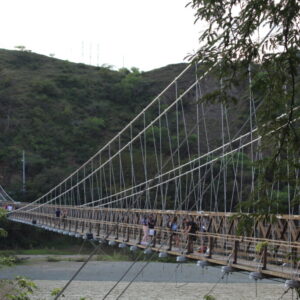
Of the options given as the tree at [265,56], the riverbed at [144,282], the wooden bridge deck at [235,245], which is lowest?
the riverbed at [144,282]

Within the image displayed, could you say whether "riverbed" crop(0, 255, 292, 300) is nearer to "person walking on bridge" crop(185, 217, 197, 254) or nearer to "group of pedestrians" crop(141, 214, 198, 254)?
"group of pedestrians" crop(141, 214, 198, 254)

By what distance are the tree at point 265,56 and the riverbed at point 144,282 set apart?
41.6 ft

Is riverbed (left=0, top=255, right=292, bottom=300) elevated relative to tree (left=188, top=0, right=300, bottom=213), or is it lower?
lower

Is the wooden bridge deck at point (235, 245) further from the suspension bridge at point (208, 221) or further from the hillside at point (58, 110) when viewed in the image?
the hillside at point (58, 110)

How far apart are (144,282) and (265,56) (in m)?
19.8

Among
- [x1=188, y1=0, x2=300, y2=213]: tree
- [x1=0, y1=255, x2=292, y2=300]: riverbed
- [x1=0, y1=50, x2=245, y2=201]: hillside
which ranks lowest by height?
[x1=0, y1=255, x2=292, y2=300]: riverbed

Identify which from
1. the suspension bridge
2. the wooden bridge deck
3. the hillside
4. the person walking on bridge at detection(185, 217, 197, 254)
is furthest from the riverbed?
the hillside

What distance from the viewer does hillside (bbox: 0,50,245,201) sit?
142 ft

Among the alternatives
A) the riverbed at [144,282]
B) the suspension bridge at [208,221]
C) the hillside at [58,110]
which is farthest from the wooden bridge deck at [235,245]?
the hillside at [58,110]

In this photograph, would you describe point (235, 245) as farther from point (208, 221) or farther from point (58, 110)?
point (58, 110)

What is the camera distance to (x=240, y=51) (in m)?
3.99

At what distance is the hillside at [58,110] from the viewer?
142 feet

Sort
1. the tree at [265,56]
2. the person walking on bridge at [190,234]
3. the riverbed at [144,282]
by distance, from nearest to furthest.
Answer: the tree at [265,56], the person walking on bridge at [190,234], the riverbed at [144,282]

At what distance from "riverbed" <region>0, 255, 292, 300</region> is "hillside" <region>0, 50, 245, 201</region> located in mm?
12077
